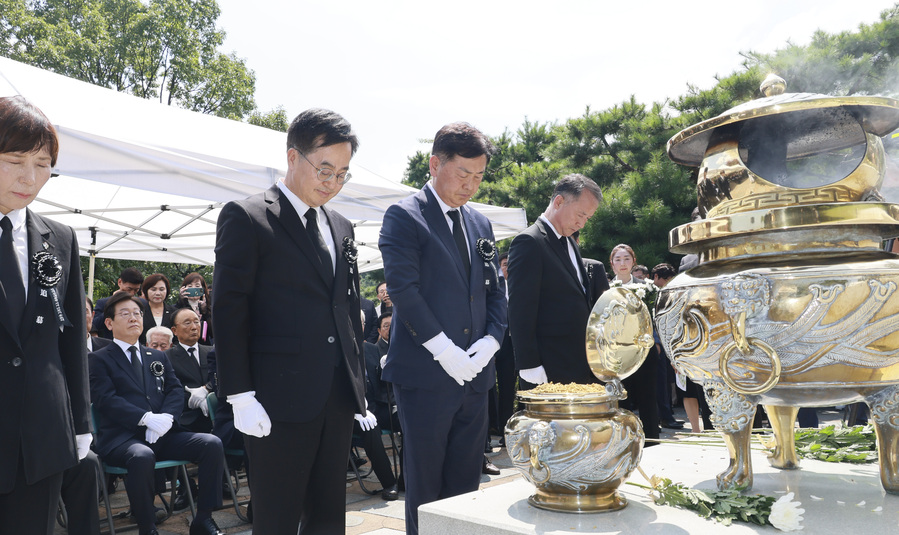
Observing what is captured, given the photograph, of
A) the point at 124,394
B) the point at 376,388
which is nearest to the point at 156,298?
the point at 124,394

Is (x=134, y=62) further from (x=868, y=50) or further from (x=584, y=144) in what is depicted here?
(x=868, y=50)

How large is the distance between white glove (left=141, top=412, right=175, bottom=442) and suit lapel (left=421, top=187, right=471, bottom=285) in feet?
9.48

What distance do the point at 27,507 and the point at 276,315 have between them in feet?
3.04

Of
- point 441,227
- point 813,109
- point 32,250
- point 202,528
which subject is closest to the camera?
point 813,109

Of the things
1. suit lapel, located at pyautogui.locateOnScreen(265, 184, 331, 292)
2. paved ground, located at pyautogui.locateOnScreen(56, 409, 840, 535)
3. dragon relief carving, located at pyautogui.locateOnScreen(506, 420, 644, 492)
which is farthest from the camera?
paved ground, located at pyautogui.locateOnScreen(56, 409, 840, 535)

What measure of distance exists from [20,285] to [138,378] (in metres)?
3.14

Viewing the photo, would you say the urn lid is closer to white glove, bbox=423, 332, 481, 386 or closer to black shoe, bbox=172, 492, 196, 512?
white glove, bbox=423, 332, 481, 386

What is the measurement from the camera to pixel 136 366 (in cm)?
501

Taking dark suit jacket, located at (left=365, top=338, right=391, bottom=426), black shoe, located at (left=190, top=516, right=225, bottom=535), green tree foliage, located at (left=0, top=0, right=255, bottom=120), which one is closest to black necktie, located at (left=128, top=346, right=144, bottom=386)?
black shoe, located at (left=190, top=516, right=225, bottom=535)

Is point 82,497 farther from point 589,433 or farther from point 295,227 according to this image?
point 589,433

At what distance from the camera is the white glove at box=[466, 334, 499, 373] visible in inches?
106

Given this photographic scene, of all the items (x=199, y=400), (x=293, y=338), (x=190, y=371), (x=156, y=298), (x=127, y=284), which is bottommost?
(x=199, y=400)

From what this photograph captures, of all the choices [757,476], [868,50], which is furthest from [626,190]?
[757,476]

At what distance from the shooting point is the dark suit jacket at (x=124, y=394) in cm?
467
